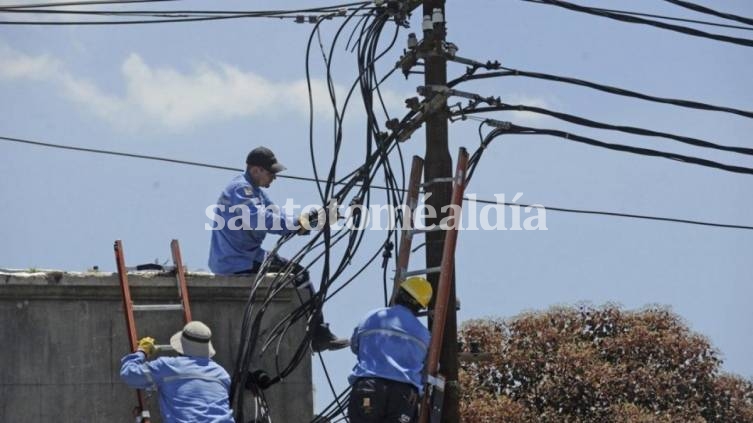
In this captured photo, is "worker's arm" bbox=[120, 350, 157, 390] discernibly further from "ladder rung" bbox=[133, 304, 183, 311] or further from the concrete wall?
"ladder rung" bbox=[133, 304, 183, 311]

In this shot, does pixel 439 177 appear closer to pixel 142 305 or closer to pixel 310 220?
pixel 310 220

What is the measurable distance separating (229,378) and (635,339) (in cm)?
1178

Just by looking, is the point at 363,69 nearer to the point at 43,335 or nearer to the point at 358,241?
the point at 358,241

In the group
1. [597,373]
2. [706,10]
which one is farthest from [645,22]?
[597,373]

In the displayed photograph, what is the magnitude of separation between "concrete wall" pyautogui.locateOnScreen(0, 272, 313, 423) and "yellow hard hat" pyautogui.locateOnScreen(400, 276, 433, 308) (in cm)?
191

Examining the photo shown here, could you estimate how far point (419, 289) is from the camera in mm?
11680

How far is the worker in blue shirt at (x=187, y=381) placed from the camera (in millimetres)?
11023

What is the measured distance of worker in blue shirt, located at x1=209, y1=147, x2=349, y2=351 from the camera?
1291 centimetres

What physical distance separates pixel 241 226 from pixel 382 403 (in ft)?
Answer: 8.56

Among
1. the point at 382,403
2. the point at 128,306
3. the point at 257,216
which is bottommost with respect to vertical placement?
the point at 382,403

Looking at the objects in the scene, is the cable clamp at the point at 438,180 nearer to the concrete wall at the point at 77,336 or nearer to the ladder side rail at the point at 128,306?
the concrete wall at the point at 77,336

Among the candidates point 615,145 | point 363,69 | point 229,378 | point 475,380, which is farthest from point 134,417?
point 475,380

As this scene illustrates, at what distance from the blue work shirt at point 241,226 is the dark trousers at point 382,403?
88.5 inches

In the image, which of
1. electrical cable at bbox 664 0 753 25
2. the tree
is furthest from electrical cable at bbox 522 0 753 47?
the tree
